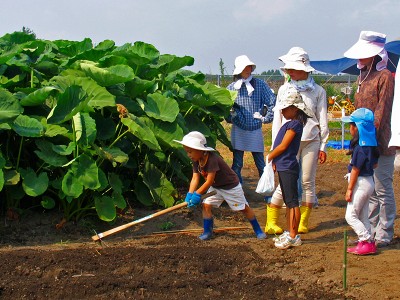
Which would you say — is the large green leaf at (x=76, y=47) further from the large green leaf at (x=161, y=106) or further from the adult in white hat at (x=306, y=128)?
the adult in white hat at (x=306, y=128)

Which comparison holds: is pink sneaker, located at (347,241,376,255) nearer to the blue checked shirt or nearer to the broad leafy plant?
the broad leafy plant

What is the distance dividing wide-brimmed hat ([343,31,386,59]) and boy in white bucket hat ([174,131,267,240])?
142 cm

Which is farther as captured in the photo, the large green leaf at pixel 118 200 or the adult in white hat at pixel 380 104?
the large green leaf at pixel 118 200

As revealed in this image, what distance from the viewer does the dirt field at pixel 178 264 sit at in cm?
443

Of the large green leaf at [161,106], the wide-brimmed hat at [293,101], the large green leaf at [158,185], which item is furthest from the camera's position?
the large green leaf at [161,106]

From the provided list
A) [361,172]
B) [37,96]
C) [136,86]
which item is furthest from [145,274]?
[136,86]

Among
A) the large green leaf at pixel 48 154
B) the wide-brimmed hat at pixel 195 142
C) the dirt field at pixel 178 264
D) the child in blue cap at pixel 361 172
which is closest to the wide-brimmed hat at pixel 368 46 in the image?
the child in blue cap at pixel 361 172

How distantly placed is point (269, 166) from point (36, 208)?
89.0 inches

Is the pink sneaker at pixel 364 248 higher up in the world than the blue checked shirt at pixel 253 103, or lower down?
lower down

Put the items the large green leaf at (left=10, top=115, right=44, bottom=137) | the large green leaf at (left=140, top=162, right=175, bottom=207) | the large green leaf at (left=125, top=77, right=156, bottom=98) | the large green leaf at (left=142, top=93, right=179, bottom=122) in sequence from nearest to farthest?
the large green leaf at (left=10, top=115, right=44, bottom=137), the large green leaf at (left=140, top=162, right=175, bottom=207), the large green leaf at (left=142, top=93, right=179, bottom=122), the large green leaf at (left=125, top=77, right=156, bottom=98)

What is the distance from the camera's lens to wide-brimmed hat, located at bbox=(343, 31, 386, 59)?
5.48 metres

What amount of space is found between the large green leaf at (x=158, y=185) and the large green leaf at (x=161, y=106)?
530 millimetres

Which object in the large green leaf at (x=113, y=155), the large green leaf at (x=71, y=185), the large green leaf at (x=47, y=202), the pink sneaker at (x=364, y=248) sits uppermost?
the large green leaf at (x=113, y=155)

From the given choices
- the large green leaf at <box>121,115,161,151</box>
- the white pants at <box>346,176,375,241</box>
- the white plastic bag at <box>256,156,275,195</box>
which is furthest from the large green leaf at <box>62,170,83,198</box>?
the white pants at <box>346,176,375,241</box>
